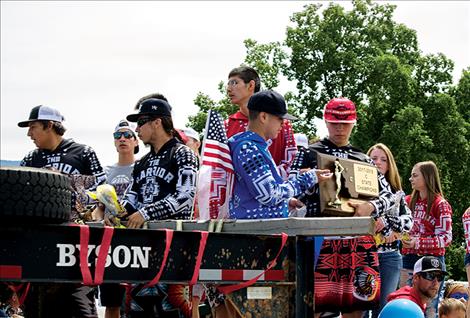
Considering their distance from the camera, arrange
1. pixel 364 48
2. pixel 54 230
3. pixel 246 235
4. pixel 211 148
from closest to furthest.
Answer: pixel 54 230 → pixel 246 235 → pixel 211 148 → pixel 364 48

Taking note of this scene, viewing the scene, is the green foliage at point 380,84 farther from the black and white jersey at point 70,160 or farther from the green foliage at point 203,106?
the black and white jersey at point 70,160

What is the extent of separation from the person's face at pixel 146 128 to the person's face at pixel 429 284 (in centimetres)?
325

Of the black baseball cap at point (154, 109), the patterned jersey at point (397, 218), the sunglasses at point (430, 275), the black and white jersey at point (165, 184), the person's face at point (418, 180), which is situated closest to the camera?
the black and white jersey at point (165, 184)

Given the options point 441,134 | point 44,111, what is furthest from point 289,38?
point 44,111

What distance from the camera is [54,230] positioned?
4.70 m

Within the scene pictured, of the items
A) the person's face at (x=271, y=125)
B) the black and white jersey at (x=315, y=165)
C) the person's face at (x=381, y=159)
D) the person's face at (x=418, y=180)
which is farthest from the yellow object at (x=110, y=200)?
the person's face at (x=418, y=180)

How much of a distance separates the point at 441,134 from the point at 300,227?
31883mm

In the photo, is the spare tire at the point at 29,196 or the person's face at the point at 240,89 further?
the person's face at the point at 240,89

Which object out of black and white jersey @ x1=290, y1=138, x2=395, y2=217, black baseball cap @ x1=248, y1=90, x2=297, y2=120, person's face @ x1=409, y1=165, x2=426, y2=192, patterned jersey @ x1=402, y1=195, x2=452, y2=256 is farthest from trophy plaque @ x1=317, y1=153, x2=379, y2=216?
person's face @ x1=409, y1=165, x2=426, y2=192

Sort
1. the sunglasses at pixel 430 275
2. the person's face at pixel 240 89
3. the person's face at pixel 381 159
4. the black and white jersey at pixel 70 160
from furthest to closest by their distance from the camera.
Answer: the person's face at pixel 381 159, the sunglasses at pixel 430 275, the person's face at pixel 240 89, the black and white jersey at pixel 70 160

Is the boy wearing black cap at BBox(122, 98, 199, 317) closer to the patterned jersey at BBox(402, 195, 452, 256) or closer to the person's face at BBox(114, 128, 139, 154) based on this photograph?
the person's face at BBox(114, 128, 139, 154)

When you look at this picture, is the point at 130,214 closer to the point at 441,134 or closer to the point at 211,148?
the point at 211,148

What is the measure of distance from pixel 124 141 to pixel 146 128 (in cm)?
283

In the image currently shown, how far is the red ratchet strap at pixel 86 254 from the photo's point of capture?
15.6 ft
